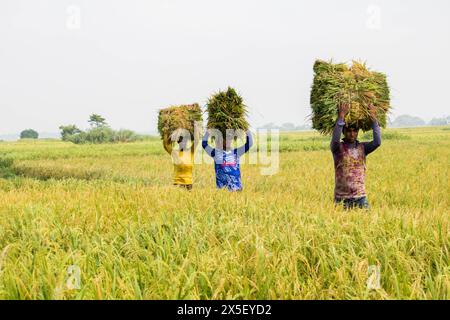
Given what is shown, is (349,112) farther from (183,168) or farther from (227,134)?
(183,168)

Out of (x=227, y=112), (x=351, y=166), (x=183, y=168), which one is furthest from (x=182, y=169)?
(x=351, y=166)

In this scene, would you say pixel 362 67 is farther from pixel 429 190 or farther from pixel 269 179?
pixel 269 179

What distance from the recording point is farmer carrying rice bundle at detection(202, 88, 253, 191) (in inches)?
269

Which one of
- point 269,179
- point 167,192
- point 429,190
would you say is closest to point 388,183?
point 429,190

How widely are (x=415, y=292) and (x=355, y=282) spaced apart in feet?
1.20

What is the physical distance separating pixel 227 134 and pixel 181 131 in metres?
1.49

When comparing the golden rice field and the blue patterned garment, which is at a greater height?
the blue patterned garment

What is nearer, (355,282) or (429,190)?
(355,282)

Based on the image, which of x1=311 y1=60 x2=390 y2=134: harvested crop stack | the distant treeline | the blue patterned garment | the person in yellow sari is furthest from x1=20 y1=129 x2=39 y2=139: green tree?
x1=311 y1=60 x2=390 y2=134: harvested crop stack

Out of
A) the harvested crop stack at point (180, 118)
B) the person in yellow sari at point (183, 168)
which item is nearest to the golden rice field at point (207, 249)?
the person in yellow sari at point (183, 168)

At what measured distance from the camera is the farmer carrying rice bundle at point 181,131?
25.2 ft

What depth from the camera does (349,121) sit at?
5316mm

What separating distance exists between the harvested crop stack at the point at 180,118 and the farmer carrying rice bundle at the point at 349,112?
3.56 m

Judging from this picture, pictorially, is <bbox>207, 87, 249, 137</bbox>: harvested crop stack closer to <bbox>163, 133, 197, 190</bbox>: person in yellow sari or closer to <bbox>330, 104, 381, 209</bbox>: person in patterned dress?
<bbox>163, 133, 197, 190</bbox>: person in yellow sari
